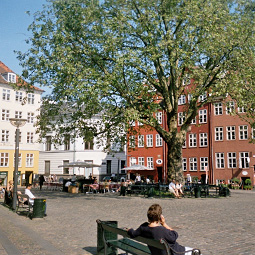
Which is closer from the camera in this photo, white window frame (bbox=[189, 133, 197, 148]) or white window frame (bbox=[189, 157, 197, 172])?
white window frame (bbox=[189, 157, 197, 172])

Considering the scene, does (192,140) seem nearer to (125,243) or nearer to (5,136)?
(5,136)

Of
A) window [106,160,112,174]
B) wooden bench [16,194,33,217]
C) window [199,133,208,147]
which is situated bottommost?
wooden bench [16,194,33,217]

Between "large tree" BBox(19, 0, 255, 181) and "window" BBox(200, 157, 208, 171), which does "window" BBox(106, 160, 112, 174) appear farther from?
"large tree" BBox(19, 0, 255, 181)

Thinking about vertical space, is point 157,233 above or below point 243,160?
below

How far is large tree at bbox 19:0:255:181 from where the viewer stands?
20.1m

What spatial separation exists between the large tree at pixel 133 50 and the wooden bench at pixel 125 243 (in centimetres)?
1222

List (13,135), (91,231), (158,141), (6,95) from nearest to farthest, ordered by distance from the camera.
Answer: (91,231)
(6,95)
(13,135)
(158,141)

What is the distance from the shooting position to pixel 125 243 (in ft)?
20.9

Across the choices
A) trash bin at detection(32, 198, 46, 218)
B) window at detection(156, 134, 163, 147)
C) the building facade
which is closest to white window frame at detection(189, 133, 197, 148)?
window at detection(156, 134, 163, 147)

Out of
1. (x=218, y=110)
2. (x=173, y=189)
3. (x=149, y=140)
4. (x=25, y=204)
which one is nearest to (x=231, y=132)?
(x=218, y=110)

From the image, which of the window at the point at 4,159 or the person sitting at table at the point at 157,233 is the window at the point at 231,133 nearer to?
the window at the point at 4,159

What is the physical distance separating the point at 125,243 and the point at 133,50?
16742mm

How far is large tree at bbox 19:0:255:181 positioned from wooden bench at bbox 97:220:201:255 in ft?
40.1

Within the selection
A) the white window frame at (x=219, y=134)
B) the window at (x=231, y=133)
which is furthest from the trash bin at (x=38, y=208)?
the white window frame at (x=219, y=134)
